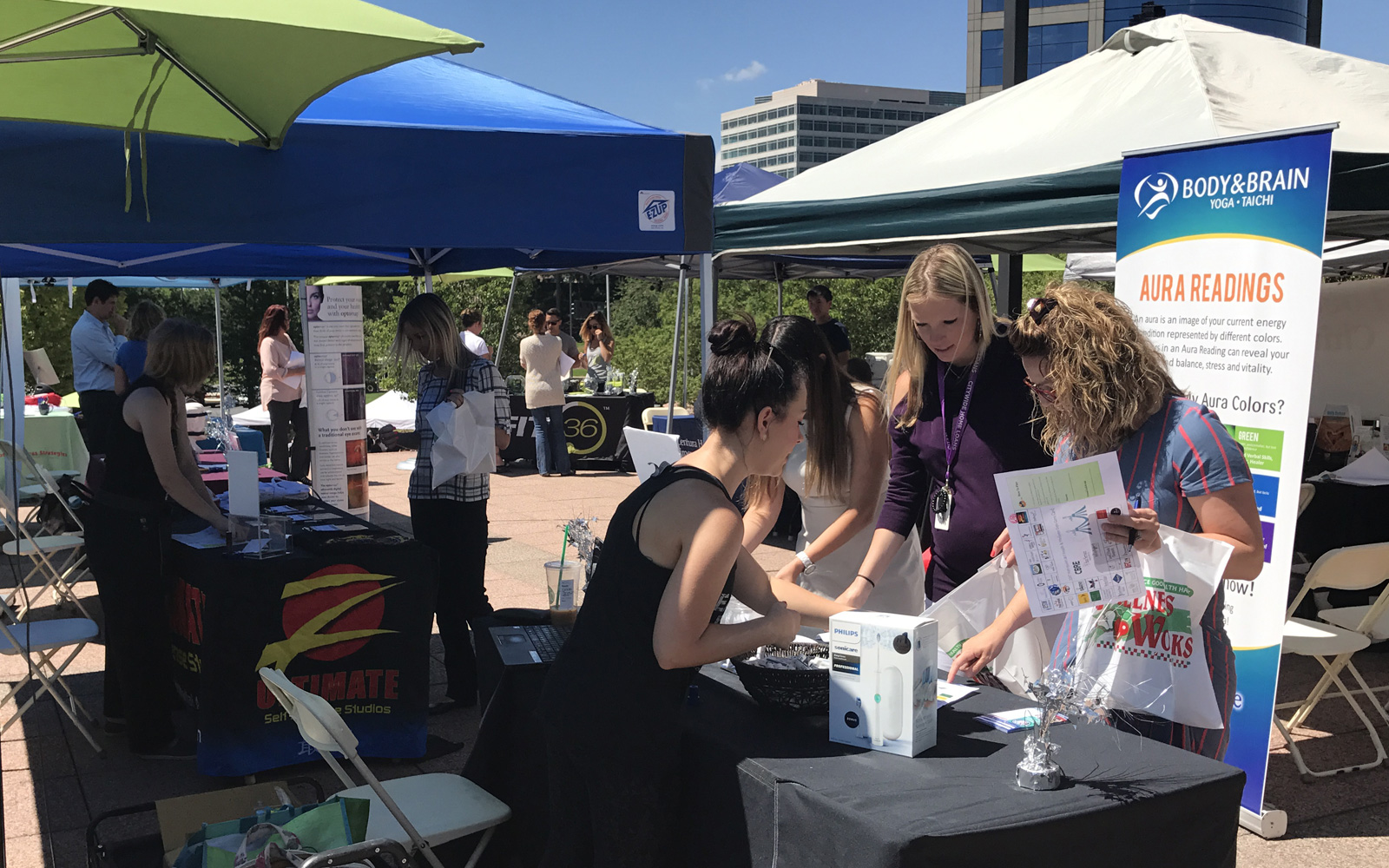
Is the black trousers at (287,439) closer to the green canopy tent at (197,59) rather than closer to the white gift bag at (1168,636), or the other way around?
the green canopy tent at (197,59)

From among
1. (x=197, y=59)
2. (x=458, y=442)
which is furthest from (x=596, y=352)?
(x=197, y=59)

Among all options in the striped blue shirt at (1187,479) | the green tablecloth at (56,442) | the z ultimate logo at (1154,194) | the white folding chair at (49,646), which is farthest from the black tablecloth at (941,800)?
the green tablecloth at (56,442)

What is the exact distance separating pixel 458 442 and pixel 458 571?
585 millimetres

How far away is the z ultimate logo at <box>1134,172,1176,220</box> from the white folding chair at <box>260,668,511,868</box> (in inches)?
113

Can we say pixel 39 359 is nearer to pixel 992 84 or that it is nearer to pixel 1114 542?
pixel 1114 542

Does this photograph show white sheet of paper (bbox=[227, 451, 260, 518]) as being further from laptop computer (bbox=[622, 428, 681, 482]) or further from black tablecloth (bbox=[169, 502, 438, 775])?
laptop computer (bbox=[622, 428, 681, 482])

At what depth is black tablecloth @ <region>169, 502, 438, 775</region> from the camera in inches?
141

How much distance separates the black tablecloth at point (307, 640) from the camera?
3578 mm

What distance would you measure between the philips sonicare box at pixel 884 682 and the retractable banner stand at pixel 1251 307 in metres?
1.84

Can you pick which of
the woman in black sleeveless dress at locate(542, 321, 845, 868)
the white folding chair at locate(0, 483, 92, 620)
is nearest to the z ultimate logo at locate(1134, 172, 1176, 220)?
the woman in black sleeveless dress at locate(542, 321, 845, 868)

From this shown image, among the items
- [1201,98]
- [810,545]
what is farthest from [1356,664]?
[810,545]

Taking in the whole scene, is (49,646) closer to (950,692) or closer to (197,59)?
(197,59)

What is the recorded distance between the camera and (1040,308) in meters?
2.40

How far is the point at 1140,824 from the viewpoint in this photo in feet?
5.74
